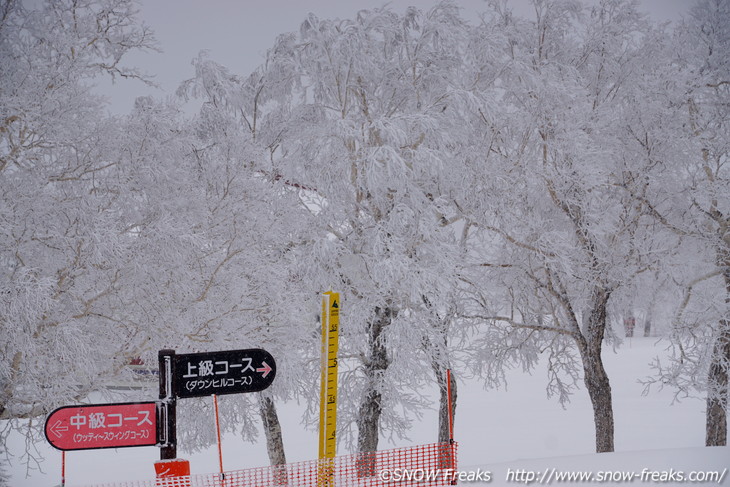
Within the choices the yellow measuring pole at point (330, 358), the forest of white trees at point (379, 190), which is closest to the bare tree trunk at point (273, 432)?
the forest of white trees at point (379, 190)

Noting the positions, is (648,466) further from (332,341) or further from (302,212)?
(302,212)

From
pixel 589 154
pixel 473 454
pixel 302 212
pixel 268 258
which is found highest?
A: pixel 589 154

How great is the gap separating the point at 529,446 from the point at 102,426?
14.4 metres

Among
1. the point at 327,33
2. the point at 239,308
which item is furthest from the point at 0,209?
the point at 327,33

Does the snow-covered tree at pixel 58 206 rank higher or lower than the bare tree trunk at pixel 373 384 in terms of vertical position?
higher

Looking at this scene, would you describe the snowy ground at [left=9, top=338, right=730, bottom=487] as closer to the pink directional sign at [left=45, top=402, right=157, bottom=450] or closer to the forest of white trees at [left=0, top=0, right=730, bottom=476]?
the forest of white trees at [left=0, top=0, right=730, bottom=476]

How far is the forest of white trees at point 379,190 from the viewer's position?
841cm

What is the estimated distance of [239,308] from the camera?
9828mm

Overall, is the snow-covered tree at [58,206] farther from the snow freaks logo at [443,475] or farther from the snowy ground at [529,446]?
the snow freaks logo at [443,475]

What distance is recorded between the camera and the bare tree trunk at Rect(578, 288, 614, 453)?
12219mm

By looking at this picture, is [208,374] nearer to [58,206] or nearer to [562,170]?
[58,206]

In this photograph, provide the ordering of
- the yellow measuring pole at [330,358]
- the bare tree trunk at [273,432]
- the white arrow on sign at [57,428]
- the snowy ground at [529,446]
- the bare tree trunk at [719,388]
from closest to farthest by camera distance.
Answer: the white arrow on sign at [57,428] → the yellow measuring pole at [330,358] → the snowy ground at [529,446] → the bare tree trunk at [719,388] → the bare tree trunk at [273,432]

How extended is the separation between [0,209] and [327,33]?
592 cm

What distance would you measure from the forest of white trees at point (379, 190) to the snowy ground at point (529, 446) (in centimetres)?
258
